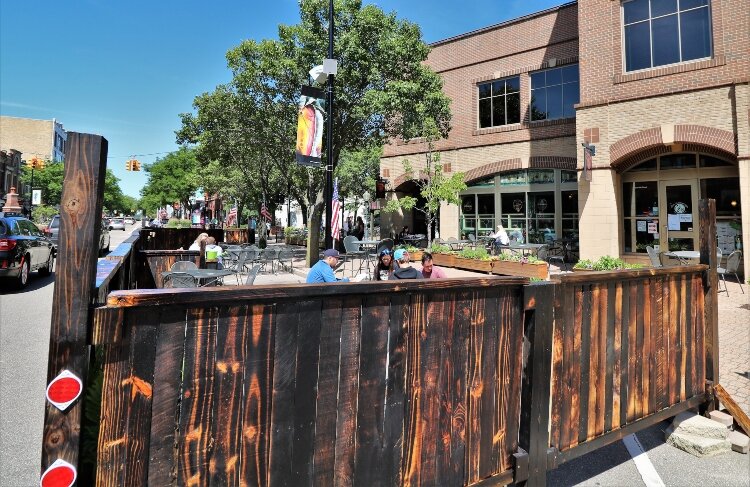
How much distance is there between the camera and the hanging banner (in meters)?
10.0

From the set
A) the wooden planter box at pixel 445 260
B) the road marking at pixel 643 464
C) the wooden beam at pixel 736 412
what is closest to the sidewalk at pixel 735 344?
the wooden beam at pixel 736 412

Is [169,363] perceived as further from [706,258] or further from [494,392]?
[706,258]

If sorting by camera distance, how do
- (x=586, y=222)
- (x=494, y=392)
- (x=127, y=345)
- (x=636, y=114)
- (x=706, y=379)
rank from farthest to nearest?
(x=586, y=222) → (x=636, y=114) → (x=706, y=379) → (x=494, y=392) → (x=127, y=345)

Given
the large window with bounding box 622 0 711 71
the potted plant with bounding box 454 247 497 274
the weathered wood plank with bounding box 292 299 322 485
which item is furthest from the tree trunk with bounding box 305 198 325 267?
the weathered wood plank with bounding box 292 299 322 485

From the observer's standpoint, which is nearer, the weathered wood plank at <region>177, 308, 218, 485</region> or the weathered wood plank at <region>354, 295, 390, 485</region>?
the weathered wood plank at <region>177, 308, 218, 485</region>

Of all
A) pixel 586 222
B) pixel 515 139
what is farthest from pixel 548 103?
pixel 586 222

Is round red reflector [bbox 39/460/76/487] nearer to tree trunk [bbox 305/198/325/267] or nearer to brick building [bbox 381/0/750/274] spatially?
tree trunk [bbox 305/198/325/267]

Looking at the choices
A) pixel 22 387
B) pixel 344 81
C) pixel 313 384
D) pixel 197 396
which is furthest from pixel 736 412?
pixel 344 81

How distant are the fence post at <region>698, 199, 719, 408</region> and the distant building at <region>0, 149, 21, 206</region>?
65.4m

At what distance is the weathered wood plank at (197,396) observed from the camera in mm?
1691

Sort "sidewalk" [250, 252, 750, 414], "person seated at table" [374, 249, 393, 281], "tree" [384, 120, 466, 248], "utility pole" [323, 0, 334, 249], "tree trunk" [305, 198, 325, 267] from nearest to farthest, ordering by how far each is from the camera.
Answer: "sidewalk" [250, 252, 750, 414] < "person seated at table" [374, 249, 393, 281] < "utility pole" [323, 0, 334, 249] < "tree trunk" [305, 198, 325, 267] < "tree" [384, 120, 466, 248]

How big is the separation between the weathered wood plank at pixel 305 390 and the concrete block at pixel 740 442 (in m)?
3.74

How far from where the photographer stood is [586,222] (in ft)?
47.9

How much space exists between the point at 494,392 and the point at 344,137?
14813 mm
